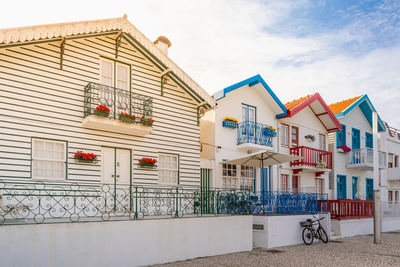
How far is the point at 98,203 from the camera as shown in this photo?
40.0 feet

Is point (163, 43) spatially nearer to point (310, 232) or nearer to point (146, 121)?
point (146, 121)

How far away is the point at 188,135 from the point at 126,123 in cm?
326

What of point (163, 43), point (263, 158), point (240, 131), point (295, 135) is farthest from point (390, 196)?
point (163, 43)

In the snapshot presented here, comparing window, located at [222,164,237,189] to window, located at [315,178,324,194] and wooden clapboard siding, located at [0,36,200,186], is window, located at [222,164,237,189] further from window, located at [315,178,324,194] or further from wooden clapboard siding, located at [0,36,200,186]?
window, located at [315,178,324,194]

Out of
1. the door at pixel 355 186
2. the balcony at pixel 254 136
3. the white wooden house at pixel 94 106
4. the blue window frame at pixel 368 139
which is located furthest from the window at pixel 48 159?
the blue window frame at pixel 368 139

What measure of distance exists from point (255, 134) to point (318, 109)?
6230 millimetres

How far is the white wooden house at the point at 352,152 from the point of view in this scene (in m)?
24.8

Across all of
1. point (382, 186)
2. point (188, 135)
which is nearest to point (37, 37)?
point (188, 135)

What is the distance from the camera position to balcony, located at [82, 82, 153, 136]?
12.1 metres

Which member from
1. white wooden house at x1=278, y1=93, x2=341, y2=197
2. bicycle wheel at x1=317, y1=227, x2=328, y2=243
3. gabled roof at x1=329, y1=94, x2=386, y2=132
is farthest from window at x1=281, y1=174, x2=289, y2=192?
gabled roof at x1=329, y1=94, x2=386, y2=132

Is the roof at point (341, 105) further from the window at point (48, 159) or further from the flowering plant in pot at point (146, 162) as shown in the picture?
the window at point (48, 159)

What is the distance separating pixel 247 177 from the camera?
18656 millimetres

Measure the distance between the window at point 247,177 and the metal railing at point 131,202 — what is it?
3.04m

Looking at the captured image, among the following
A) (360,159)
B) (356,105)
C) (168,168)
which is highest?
(356,105)
